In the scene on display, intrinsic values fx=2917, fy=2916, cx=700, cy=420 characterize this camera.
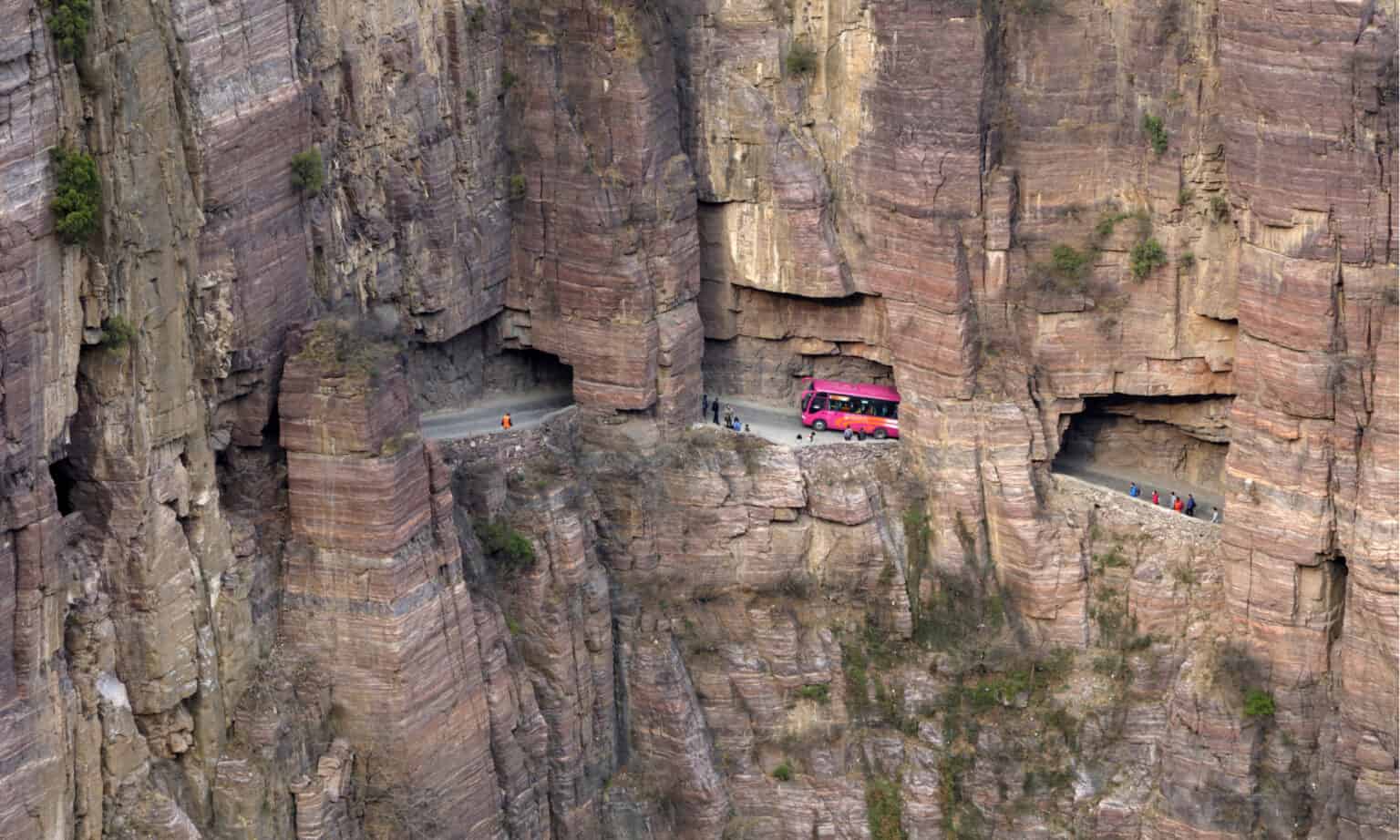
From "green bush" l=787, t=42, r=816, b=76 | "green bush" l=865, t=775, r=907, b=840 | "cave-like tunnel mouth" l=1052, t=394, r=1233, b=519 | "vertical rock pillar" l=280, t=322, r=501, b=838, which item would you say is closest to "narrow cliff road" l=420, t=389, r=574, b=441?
"vertical rock pillar" l=280, t=322, r=501, b=838

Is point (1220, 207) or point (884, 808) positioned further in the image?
point (884, 808)

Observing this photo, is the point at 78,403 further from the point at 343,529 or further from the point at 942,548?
the point at 942,548

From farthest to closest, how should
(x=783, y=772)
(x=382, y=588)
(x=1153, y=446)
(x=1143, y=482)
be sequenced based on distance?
1. (x=1153, y=446)
2. (x=1143, y=482)
3. (x=783, y=772)
4. (x=382, y=588)

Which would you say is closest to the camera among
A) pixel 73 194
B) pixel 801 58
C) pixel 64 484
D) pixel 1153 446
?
pixel 73 194

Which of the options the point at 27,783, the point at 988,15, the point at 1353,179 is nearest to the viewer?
the point at 27,783

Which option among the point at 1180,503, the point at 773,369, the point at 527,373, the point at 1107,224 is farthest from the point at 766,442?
the point at 1180,503

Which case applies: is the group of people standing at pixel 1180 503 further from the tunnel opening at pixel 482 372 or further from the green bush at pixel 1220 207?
the tunnel opening at pixel 482 372

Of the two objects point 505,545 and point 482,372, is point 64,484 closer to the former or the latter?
point 505,545

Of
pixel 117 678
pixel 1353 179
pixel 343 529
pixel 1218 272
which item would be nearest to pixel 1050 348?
pixel 1218 272
